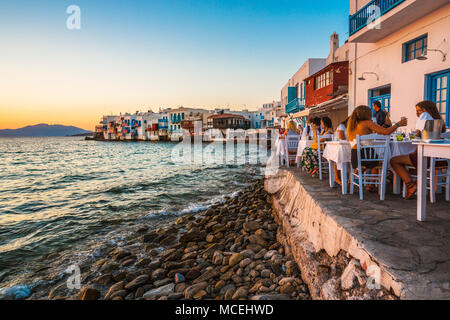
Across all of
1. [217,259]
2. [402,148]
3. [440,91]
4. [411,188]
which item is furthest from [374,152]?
[440,91]

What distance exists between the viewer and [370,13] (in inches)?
339

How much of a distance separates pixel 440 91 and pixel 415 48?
1.83m

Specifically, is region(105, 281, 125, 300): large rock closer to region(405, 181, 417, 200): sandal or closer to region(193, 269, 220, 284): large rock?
region(193, 269, 220, 284): large rock

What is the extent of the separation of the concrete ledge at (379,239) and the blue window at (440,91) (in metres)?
4.56

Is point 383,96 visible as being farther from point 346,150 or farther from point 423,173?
point 423,173

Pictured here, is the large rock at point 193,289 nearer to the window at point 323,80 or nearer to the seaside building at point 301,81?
the window at point 323,80

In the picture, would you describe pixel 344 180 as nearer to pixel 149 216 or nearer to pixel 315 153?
pixel 315 153

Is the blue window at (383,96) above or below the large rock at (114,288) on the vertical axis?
above

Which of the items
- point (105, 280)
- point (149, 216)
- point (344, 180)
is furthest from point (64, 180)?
point (344, 180)

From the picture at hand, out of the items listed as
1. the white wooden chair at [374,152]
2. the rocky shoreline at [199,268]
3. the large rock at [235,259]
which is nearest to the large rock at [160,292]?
the rocky shoreline at [199,268]

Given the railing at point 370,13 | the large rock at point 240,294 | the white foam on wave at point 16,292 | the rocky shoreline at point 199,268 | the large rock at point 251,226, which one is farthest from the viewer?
the railing at point 370,13

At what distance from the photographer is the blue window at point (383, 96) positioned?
890cm

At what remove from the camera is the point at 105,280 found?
12.4 feet
